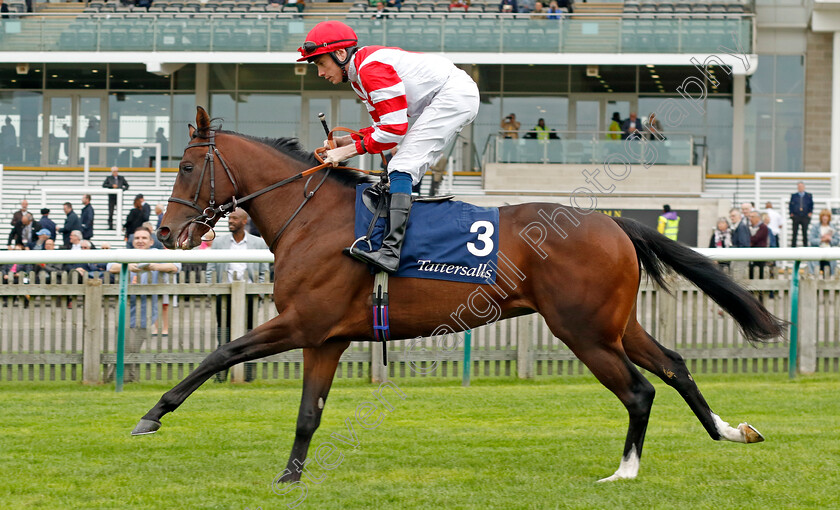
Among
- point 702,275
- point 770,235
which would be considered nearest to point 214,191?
point 702,275

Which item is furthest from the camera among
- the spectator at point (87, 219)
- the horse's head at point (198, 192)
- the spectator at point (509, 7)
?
the spectator at point (509, 7)

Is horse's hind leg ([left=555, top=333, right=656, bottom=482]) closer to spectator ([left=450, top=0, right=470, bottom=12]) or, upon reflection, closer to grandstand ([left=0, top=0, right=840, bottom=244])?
grandstand ([left=0, top=0, right=840, bottom=244])

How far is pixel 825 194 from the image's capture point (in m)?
22.6

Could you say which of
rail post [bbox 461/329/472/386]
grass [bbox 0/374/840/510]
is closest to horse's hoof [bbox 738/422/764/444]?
grass [bbox 0/374/840/510]

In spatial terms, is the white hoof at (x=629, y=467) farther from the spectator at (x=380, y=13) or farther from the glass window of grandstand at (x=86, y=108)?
the glass window of grandstand at (x=86, y=108)

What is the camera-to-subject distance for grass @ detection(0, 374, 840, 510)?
451 cm

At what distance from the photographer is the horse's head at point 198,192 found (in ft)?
16.6

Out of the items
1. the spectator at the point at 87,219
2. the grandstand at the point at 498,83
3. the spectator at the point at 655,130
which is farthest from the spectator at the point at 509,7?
the spectator at the point at 87,219

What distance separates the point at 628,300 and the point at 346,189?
63.7 inches

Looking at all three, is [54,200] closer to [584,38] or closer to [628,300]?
[584,38]

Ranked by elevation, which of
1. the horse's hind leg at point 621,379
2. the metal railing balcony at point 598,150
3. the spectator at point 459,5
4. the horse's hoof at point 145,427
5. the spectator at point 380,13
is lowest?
the horse's hoof at point 145,427

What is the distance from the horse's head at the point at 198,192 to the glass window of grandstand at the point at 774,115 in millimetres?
23139

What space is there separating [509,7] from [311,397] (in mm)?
20330

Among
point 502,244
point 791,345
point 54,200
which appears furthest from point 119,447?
point 54,200
